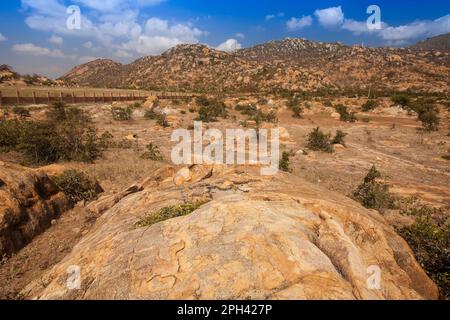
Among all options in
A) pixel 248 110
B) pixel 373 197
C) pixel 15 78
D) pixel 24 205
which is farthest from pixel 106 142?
pixel 15 78

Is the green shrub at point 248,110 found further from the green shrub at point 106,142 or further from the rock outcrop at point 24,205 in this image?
the rock outcrop at point 24,205

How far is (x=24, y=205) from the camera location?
6910 millimetres

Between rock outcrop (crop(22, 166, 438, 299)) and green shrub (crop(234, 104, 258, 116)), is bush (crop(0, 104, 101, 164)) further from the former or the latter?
green shrub (crop(234, 104, 258, 116))

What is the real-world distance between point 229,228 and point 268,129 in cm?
2131

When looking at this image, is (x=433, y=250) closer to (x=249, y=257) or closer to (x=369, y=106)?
(x=249, y=257)

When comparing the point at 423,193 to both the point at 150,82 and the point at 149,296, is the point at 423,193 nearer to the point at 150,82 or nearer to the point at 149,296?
the point at 149,296

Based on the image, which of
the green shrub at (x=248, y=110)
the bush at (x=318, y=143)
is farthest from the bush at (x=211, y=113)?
the bush at (x=318, y=143)

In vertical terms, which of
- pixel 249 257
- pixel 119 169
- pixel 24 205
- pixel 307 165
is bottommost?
pixel 307 165

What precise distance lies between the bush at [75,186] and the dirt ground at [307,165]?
1.73 feet

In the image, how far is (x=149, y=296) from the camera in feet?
10.3

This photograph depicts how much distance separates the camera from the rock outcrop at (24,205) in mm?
6195

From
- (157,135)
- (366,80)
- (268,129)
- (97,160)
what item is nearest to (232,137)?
(268,129)

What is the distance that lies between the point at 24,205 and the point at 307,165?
13062 mm

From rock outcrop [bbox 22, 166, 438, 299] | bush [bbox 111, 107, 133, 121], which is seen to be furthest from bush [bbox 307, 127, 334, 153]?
bush [bbox 111, 107, 133, 121]
